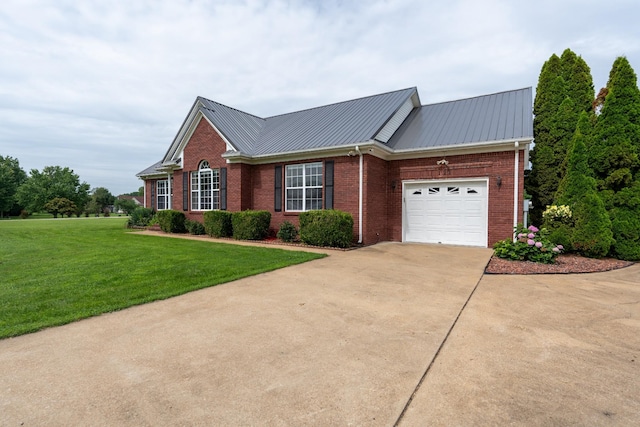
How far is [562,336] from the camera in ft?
12.3

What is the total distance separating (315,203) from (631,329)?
32.9ft

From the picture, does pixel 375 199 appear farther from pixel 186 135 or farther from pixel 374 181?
pixel 186 135

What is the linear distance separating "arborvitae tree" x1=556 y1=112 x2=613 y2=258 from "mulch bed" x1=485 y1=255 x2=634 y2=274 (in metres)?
0.41

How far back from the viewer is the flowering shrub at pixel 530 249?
7.99m

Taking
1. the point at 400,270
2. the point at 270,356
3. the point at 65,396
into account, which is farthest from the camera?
the point at 400,270

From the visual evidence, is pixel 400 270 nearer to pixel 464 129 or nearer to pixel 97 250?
pixel 464 129

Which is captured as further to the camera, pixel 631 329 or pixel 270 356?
pixel 631 329

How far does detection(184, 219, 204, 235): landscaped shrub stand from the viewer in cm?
1554

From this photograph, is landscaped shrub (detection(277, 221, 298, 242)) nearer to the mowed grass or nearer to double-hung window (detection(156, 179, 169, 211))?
the mowed grass

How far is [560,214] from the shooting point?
941cm

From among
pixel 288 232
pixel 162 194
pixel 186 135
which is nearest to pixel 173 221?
pixel 186 135

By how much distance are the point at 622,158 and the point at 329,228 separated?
346 inches

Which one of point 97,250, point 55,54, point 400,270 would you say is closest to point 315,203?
point 400,270

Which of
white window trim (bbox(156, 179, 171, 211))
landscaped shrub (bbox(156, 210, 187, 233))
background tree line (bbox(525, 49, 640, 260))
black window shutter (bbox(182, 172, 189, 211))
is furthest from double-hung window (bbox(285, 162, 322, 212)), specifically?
white window trim (bbox(156, 179, 171, 211))
